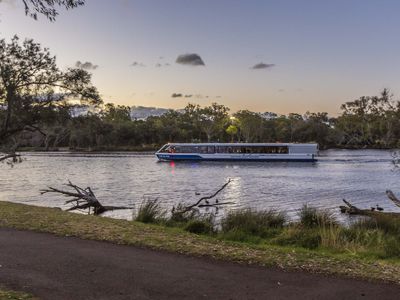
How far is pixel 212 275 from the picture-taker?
8641mm

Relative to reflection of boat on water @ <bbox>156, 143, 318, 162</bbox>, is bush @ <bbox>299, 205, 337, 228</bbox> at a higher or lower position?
lower

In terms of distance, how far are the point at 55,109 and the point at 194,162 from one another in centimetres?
6623

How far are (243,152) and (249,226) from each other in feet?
236

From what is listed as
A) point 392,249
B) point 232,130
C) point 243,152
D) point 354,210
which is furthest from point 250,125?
point 392,249

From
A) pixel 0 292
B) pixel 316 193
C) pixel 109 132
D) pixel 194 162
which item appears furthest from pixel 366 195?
pixel 109 132

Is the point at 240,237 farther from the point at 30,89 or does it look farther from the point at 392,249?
the point at 30,89

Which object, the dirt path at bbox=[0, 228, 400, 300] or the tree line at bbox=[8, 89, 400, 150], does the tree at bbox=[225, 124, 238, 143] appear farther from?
the dirt path at bbox=[0, 228, 400, 300]

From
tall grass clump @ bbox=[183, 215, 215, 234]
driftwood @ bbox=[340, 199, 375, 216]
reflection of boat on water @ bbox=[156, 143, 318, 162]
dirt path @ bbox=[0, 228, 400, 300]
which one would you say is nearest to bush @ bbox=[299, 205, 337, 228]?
tall grass clump @ bbox=[183, 215, 215, 234]

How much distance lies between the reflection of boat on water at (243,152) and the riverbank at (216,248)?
72.8 m

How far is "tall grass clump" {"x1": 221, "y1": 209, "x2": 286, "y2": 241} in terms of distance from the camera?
580 inches

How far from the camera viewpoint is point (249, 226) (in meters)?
16.3

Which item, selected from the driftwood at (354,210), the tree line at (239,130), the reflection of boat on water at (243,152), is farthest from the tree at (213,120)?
the driftwood at (354,210)

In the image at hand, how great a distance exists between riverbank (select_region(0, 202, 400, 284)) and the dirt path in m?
0.48

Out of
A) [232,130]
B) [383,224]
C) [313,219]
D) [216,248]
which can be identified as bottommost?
[383,224]
